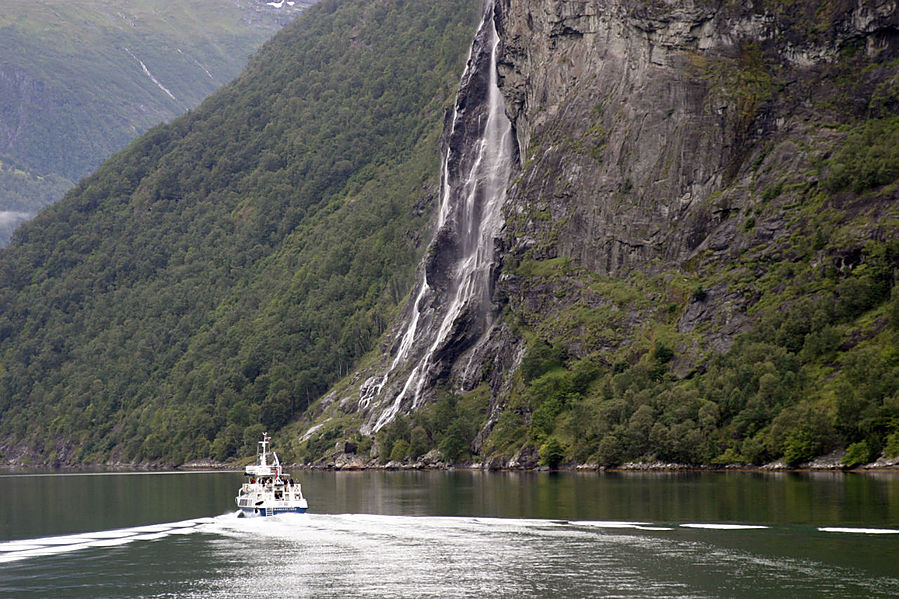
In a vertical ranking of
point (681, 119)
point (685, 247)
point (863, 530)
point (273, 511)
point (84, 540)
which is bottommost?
point (273, 511)

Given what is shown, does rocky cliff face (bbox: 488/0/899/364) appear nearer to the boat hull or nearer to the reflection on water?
the boat hull

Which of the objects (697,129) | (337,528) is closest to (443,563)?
(337,528)

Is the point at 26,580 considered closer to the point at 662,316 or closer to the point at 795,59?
the point at 662,316

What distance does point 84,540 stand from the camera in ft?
255

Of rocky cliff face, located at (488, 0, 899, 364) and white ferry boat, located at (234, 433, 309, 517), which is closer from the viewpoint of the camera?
white ferry boat, located at (234, 433, 309, 517)

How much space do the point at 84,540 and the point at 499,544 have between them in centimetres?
3021

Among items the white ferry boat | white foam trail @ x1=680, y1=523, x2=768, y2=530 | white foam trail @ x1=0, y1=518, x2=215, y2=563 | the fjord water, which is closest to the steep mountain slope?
the fjord water

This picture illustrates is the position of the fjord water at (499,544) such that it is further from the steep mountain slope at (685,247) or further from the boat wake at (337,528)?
the steep mountain slope at (685,247)

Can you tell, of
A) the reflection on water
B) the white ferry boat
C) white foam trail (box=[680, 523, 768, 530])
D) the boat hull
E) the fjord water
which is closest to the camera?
the reflection on water

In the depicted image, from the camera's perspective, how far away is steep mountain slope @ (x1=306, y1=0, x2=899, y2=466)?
133 metres

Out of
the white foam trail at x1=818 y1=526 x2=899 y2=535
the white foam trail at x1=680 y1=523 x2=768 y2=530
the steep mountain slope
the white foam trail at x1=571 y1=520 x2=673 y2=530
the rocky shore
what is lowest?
the rocky shore

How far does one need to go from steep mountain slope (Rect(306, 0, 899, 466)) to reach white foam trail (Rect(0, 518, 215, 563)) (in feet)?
217

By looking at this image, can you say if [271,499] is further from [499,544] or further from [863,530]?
[863,530]

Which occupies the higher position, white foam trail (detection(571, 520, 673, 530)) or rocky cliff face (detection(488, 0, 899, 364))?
rocky cliff face (detection(488, 0, 899, 364))
